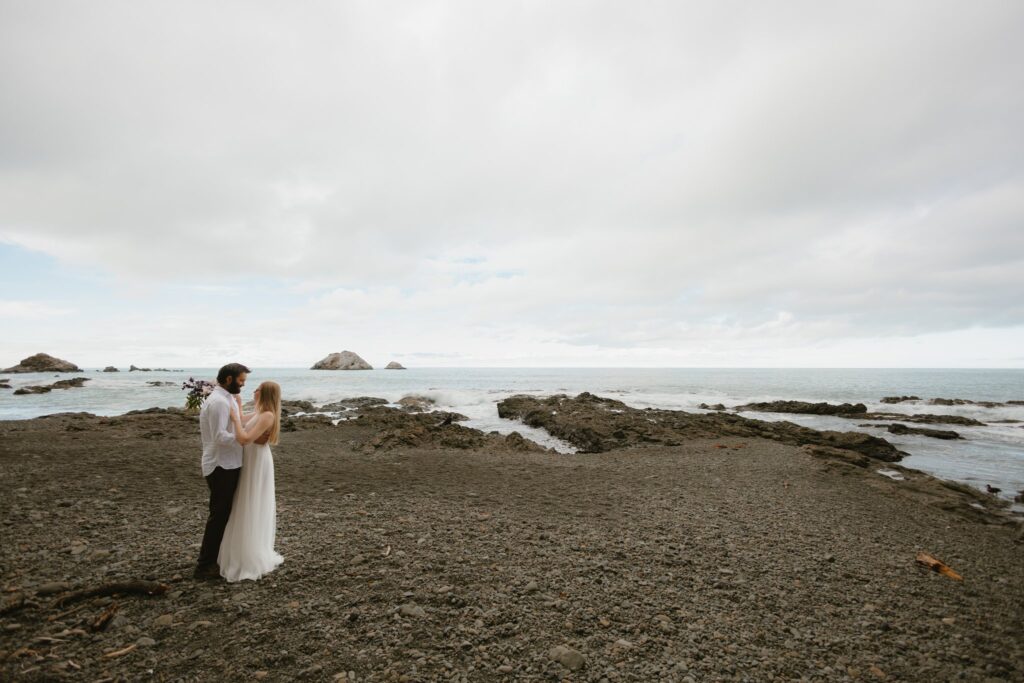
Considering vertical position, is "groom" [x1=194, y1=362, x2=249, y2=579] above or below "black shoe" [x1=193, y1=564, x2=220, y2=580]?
above

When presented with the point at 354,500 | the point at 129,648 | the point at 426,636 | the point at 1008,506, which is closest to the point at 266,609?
the point at 129,648

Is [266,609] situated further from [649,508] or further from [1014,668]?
[1014,668]

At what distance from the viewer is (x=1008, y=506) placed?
11523 millimetres

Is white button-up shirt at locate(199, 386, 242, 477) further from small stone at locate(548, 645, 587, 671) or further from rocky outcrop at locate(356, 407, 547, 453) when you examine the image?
rocky outcrop at locate(356, 407, 547, 453)

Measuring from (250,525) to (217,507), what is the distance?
1.49 ft

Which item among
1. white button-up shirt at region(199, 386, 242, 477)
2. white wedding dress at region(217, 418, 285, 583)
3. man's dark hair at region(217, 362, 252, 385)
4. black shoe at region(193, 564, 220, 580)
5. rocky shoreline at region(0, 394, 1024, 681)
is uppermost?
man's dark hair at region(217, 362, 252, 385)

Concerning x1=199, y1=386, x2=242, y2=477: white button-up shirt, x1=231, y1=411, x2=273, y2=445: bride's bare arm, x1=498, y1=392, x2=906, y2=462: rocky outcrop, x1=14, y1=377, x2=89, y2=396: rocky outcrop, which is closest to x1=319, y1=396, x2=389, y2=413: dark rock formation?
x1=498, y1=392, x2=906, y2=462: rocky outcrop

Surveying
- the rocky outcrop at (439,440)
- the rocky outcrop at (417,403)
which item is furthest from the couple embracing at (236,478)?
the rocky outcrop at (417,403)

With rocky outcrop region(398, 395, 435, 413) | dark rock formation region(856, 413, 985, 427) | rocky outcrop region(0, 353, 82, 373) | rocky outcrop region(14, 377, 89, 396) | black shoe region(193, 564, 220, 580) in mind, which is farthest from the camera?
rocky outcrop region(0, 353, 82, 373)

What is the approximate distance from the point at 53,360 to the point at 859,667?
167705mm

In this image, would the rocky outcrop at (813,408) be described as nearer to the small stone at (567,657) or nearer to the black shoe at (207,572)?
the small stone at (567,657)

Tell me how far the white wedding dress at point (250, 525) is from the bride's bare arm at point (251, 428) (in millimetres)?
113

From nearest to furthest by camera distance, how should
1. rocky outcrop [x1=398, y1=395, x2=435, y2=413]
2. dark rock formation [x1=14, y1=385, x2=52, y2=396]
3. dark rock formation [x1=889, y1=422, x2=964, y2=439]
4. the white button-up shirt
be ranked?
the white button-up shirt, dark rock formation [x1=889, y1=422, x2=964, y2=439], rocky outcrop [x1=398, y1=395, x2=435, y2=413], dark rock formation [x1=14, y1=385, x2=52, y2=396]

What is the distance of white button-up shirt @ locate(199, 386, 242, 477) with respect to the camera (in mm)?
5418
